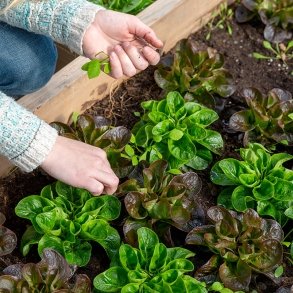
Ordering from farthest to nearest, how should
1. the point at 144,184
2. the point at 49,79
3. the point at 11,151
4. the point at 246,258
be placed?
the point at 49,79 → the point at 144,184 → the point at 246,258 → the point at 11,151

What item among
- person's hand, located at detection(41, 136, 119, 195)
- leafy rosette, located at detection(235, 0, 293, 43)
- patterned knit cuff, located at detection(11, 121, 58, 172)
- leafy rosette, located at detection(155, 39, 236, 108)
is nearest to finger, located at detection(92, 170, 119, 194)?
person's hand, located at detection(41, 136, 119, 195)

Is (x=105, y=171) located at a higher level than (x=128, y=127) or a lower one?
higher

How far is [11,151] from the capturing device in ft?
5.68

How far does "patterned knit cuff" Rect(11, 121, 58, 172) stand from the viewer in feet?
5.66

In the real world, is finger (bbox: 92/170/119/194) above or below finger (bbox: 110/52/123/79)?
below

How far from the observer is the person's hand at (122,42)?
1.86 m

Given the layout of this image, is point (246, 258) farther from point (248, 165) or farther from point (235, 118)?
point (235, 118)

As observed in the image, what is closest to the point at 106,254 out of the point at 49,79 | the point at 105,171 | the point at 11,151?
the point at 105,171

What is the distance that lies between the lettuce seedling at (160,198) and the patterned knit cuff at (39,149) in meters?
0.30

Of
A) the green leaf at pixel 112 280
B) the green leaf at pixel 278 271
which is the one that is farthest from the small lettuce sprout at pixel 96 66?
the green leaf at pixel 278 271

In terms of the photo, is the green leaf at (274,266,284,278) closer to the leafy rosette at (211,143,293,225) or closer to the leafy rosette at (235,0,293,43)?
the leafy rosette at (211,143,293,225)

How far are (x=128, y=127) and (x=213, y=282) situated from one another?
0.65 metres

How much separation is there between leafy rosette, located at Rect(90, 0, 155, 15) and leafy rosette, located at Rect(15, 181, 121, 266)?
790 millimetres

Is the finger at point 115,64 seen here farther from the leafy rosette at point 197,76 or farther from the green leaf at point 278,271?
the green leaf at point 278,271
